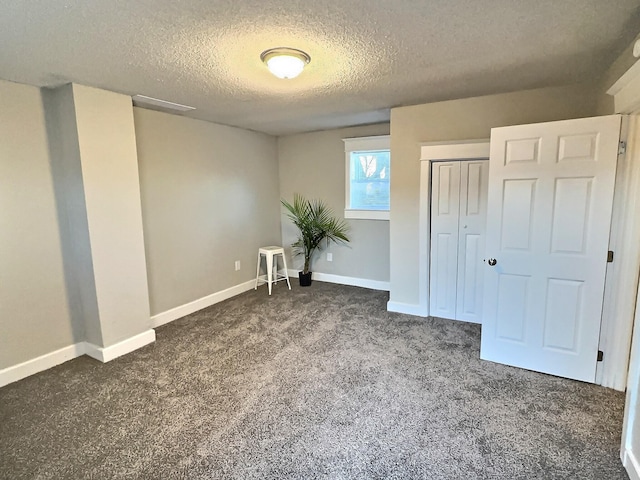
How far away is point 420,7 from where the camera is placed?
160cm

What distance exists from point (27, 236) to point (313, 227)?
10.4 feet

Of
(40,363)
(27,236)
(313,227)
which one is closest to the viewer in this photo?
(27,236)

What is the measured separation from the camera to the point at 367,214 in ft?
15.5

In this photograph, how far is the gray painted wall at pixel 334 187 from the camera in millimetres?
4711

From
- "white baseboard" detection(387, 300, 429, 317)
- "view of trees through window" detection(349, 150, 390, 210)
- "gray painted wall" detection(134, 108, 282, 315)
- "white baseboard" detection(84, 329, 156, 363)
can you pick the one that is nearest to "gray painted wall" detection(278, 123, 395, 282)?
"view of trees through window" detection(349, 150, 390, 210)

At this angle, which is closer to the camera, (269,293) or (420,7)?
(420,7)

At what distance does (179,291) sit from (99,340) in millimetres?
1062

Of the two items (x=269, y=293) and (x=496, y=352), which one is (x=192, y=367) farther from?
(x=496, y=352)

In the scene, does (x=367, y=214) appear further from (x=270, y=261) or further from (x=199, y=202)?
(x=199, y=202)

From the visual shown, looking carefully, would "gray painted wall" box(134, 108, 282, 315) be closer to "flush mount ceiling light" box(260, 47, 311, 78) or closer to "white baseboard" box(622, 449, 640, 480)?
"flush mount ceiling light" box(260, 47, 311, 78)

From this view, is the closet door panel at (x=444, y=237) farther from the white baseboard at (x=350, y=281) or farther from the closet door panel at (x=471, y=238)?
the white baseboard at (x=350, y=281)

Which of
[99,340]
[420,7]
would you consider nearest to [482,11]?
[420,7]

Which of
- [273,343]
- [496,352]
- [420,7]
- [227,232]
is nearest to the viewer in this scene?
[420,7]

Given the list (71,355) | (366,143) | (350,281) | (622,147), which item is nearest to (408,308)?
(350,281)
